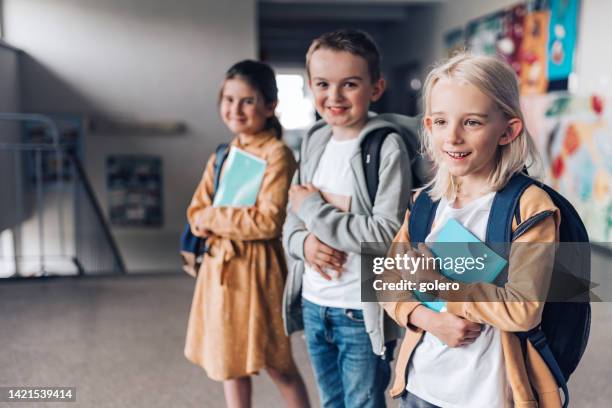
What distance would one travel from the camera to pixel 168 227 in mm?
4246

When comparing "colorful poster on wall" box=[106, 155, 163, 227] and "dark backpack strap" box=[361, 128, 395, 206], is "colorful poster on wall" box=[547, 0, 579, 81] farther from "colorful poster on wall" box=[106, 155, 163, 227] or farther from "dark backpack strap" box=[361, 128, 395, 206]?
"dark backpack strap" box=[361, 128, 395, 206]

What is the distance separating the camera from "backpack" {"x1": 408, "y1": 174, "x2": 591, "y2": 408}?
2.48 feet

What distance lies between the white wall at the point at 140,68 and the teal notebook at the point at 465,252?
2562 mm

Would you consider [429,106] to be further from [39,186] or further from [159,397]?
[39,186]

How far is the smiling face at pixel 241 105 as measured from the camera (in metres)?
1.30

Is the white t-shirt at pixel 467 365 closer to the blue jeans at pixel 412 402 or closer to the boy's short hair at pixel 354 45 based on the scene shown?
the blue jeans at pixel 412 402

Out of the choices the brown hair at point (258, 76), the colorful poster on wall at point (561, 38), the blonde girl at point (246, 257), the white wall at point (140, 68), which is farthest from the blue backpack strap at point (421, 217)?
the colorful poster on wall at point (561, 38)

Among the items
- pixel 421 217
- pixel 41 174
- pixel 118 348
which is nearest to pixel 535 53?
pixel 118 348

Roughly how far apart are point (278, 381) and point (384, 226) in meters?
0.60

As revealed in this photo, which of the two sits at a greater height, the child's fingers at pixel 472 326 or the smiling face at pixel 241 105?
the smiling face at pixel 241 105

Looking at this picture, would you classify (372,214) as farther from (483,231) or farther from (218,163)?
(218,163)

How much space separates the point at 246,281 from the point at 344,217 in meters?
0.39

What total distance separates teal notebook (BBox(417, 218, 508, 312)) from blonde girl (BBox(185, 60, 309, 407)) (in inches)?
21.1

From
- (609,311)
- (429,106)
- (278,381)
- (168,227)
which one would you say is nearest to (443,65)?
(429,106)
